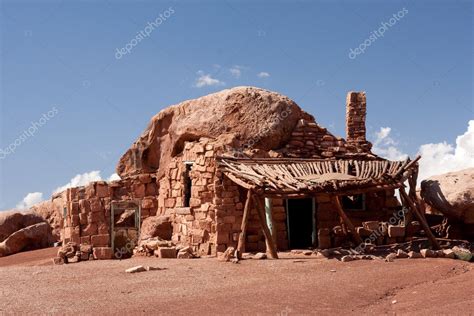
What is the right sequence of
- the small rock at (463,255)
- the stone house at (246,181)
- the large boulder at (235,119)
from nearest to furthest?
1. the small rock at (463,255)
2. the stone house at (246,181)
3. the large boulder at (235,119)

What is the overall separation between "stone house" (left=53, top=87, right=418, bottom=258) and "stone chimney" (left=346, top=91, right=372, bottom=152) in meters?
0.03

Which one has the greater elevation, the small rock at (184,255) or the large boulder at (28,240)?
the large boulder at (28,240)

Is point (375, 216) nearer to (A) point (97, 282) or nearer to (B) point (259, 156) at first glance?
(B) point (259, 156)

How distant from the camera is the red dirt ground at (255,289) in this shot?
7.58 meters

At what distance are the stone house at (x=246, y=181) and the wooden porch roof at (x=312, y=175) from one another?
28 mm

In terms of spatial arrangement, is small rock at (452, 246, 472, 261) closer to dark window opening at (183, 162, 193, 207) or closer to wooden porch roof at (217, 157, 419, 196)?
wooden porch roof at (217, 157, 419, 196)

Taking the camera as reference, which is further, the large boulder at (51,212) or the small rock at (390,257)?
the large boulder at (51,212)

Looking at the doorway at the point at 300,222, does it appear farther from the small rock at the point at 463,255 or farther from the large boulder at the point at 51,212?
the large boulder at the point at 51,212

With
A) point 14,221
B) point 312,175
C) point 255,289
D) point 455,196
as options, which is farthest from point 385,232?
point 14,221

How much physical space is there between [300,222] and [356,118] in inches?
158

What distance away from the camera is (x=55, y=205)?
25.9m

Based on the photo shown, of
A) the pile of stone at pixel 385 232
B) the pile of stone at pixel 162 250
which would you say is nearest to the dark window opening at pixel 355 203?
the pile of stone at pixel 385 232

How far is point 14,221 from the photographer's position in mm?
23578

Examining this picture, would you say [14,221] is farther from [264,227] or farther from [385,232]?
[385,232]
